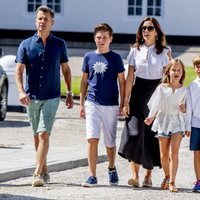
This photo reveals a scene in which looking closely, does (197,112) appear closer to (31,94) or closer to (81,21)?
(31,94)

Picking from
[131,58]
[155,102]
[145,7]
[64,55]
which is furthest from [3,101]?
[145,7]

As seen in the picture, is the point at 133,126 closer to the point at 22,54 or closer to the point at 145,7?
the point at 22,54

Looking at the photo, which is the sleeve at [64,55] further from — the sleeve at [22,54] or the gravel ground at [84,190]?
the gravel ground at [84,190]

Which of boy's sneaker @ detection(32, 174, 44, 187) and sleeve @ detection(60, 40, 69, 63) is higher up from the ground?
sleeve @ detection(60, 40, 69, 63)

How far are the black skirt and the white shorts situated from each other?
0.59 ft

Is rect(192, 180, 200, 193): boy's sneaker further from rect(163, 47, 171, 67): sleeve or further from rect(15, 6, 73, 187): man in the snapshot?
rect(15, 6, 73, 187): man

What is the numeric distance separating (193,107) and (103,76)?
1048 mm

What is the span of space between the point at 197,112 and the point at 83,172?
7.26 feet

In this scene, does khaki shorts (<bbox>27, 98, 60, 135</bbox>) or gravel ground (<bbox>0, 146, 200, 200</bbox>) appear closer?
gravel ground (<bbox>0, 146, 200, 200</bbox>)

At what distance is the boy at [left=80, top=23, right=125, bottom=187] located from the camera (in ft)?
39.5

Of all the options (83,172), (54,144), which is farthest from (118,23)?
(83,172)

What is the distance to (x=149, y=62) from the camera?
11953 mm

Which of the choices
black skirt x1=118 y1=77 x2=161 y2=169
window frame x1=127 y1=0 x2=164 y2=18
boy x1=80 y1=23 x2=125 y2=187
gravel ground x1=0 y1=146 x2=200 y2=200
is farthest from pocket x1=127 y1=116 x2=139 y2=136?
window frame x1=127 y1=0 x2=164 y2=18

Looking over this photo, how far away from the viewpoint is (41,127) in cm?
1204
